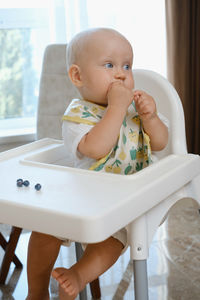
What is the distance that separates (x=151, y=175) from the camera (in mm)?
1009

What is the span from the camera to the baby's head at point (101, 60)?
1.21 meters

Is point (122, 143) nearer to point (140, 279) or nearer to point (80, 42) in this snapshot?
point (80, 42)

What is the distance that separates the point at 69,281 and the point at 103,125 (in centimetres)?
35

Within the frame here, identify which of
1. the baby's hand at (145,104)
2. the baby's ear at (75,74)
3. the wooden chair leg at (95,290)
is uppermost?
the baby's ear at (75,74)

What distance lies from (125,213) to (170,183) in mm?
197

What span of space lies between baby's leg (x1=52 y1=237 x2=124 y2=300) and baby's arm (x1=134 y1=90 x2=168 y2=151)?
0.96ft

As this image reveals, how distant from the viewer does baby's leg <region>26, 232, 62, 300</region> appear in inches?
47.3

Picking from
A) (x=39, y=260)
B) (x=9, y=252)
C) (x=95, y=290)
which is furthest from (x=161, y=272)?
(x=39, y=260)

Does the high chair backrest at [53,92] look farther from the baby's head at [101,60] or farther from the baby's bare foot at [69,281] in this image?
the baby's bare foot at [69,281]

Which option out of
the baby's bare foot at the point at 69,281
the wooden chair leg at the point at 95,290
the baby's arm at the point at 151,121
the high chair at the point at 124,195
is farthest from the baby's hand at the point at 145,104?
the wooden chair leg at the point at 95,290

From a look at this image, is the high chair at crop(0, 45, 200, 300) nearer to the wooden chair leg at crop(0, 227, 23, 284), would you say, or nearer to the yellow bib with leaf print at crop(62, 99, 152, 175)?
the yellow bib with leaf print at crop(62, 99, 152, 175)

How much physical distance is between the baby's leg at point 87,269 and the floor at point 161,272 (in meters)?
0.62

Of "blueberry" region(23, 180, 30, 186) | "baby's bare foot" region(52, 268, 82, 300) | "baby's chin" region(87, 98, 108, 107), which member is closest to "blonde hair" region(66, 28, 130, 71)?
"baby's chin" region(87, 98, 108, 107)

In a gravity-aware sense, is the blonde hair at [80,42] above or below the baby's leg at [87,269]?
above
